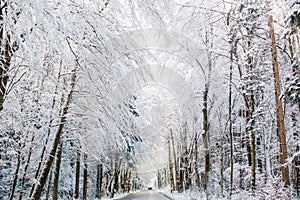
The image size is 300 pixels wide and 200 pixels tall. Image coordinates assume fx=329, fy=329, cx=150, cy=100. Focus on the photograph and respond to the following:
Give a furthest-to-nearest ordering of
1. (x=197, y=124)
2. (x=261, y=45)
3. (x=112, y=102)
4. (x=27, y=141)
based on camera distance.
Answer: (x=197, y=124) → (x=261, y=45) → (x=27, y=141) → (x=112, y=102)

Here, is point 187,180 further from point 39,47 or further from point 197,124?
point 39,47

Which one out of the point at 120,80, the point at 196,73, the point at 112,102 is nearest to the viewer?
the point at 120,80

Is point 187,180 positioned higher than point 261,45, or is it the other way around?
point 261,45

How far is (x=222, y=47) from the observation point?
52.7 ft

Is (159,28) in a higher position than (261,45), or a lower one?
lower

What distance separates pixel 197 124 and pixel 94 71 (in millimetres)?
20718

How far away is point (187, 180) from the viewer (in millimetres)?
36719

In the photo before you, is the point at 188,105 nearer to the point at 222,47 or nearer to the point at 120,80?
the point at 222,47

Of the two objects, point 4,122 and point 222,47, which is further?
point 222,47

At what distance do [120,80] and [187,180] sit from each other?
33399 mm

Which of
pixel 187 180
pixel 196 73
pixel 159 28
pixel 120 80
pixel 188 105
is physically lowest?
pixel 187 180

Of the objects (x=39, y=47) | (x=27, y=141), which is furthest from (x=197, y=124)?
(x=39, y=47)

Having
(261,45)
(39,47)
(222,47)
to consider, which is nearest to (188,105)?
(222,47)

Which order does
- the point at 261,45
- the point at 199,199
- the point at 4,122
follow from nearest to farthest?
the point at 4,122
the point at 261,45
the point at 199,199
